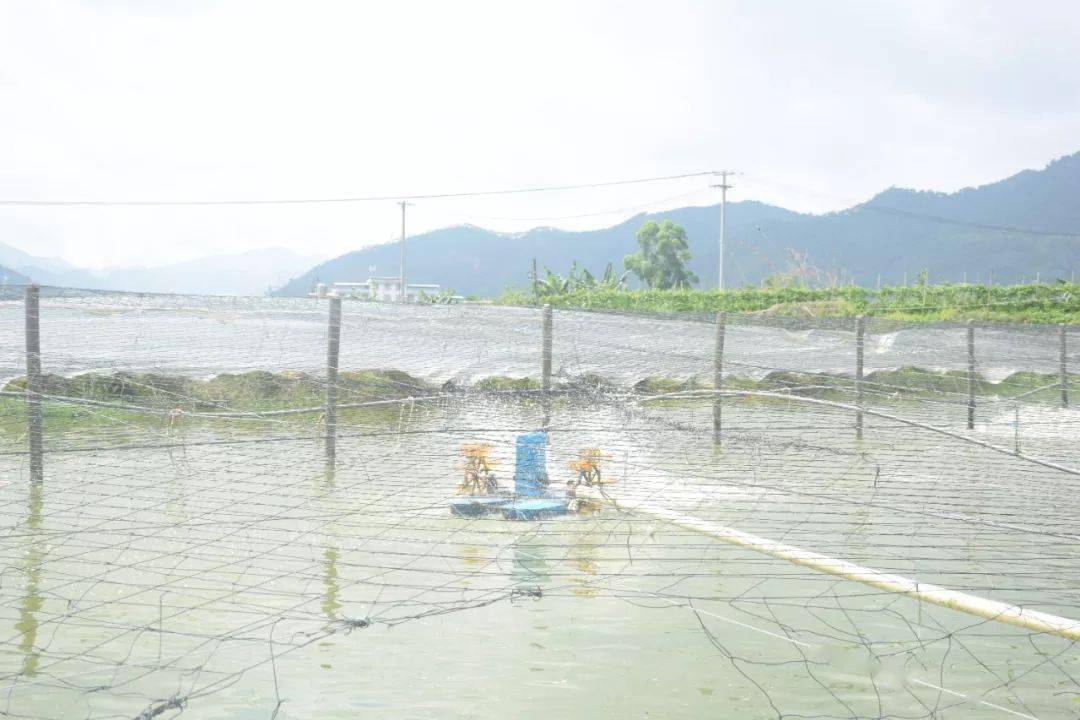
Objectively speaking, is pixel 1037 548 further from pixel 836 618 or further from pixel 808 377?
pixel 808 377

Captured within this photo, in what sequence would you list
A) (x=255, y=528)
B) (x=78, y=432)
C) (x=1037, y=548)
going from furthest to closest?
(x=78, y=432), (x=255, y=528), (x=1037, y=548)

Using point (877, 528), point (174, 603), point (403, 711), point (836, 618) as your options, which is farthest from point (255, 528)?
point (877, 528)

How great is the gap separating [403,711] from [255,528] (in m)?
2.42

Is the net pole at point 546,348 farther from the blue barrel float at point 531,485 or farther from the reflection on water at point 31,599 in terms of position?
the reflection on water at point 31,599

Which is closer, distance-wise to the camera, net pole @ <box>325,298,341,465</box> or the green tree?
net pole @ <box>325,298,341,465</box>

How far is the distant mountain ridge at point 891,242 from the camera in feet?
250

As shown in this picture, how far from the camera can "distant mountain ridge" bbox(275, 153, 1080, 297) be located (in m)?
76.1

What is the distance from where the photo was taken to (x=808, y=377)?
29.9 feet

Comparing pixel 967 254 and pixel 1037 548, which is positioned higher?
pixel 967 254

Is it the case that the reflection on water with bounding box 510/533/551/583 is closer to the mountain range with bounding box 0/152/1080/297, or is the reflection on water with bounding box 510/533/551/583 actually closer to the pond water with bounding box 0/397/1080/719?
the pond water with bounding box 0/397/1080/719

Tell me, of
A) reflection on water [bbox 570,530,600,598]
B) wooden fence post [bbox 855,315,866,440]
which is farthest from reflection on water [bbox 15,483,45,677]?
wooden fence post [bbox 855,315,866,440]

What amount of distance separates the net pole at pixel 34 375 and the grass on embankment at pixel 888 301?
9.66 m

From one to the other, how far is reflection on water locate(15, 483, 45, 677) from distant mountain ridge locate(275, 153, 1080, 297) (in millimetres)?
65360

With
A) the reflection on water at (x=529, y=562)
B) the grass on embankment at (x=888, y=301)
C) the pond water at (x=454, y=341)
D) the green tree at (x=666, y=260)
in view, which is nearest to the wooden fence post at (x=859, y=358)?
the pond water at (x=454, y=341)
